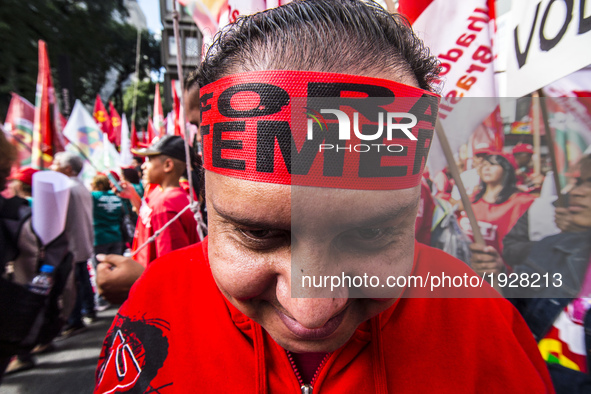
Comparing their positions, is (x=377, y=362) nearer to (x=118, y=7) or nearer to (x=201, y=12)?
(x=201, y=12)

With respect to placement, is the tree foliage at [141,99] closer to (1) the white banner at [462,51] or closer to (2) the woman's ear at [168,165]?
(2) the woman's ear at [168,165]

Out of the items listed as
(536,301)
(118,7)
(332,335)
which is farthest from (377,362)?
(118,7)

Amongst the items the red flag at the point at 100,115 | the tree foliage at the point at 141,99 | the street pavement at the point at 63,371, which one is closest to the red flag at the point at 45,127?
the street pavement at the point at 63,371

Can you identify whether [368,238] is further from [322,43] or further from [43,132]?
[43,132]

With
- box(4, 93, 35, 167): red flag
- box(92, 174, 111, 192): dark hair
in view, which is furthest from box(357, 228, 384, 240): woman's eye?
box(92, 174, 111, 192): dark hair

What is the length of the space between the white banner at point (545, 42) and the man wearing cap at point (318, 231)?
30.5 inches

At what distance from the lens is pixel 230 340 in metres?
1.01

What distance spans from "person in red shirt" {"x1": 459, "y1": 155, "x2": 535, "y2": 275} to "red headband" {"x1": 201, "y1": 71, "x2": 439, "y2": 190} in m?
1.81

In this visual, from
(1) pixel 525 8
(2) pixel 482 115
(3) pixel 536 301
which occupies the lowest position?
(3) pixel 536 301

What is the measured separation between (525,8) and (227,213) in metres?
1.78

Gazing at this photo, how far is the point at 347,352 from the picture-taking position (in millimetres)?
952

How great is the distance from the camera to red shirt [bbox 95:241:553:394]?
930 millimetres

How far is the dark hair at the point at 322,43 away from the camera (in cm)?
73

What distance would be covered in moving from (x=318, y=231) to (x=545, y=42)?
4.96 ft
